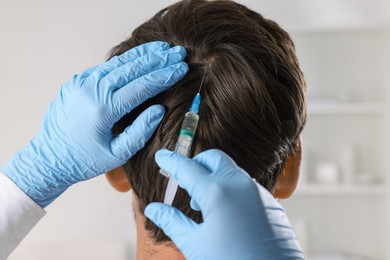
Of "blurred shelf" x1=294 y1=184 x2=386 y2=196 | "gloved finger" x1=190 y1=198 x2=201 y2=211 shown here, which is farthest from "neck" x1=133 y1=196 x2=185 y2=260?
"blurred shelf" x1=294 y1=184 x2=386 y2=196

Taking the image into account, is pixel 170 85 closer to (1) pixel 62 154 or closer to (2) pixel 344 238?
(1) pixel 62 154

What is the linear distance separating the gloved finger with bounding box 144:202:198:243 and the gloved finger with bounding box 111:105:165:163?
126 millimetres

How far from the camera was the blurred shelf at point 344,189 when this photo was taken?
3502 mm

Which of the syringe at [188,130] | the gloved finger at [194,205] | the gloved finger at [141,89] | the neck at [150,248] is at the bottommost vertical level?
the neck at [150,248]

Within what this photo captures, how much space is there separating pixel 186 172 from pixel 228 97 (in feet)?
0.50

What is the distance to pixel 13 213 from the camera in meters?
1.24

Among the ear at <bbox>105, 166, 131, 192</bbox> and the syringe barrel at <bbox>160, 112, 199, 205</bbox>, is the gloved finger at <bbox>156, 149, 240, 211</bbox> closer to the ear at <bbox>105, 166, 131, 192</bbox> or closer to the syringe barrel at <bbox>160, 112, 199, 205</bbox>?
the syringe barrel at <bbox>160, 112, 199, 205</bbox>

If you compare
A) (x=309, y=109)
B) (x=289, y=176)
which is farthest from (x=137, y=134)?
(x=309, y=109)

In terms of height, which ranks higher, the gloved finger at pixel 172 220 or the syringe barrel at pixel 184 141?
the syringe barrel at pixel 184 141

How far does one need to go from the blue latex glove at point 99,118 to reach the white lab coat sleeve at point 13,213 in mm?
34

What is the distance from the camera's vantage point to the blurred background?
3582 millimetres

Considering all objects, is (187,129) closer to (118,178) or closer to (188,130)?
(188,130)

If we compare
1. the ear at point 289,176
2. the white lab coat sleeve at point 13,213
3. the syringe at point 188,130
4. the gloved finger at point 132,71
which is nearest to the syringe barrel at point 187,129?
the syringe at point 188,130

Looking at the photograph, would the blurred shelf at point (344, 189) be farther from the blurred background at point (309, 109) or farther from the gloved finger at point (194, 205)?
the gloved finger at point (194, 205)
